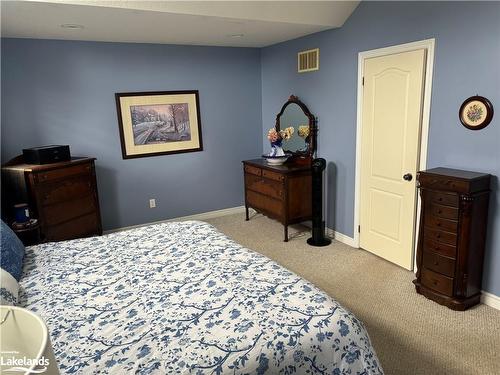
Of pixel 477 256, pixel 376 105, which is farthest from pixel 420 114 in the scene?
pixel 477 256

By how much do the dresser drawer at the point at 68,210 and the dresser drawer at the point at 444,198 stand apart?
334 centimetres

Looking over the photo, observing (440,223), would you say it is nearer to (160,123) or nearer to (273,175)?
(273,175)

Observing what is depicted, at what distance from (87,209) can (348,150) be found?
9.47 ft

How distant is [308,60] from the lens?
4.08 meters

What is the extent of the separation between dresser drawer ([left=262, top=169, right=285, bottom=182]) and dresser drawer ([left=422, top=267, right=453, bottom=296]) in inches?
67.6

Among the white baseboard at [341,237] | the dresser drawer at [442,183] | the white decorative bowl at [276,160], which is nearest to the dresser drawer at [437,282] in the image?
the dresser drawer at [442,183]

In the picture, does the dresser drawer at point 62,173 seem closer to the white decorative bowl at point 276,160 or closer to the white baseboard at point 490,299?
the white decorative bowl at point 276,160

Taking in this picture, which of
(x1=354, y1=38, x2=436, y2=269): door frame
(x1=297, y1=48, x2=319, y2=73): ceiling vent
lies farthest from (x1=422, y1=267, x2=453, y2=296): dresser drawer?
(x1=297, y1=48, x2=319, y2=73): ceiling vent

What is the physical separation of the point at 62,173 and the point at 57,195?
23 centimetres

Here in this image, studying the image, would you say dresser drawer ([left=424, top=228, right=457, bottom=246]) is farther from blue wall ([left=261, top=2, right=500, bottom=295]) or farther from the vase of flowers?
the vase of flowers

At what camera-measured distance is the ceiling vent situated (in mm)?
3977

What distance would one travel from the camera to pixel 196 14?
291 cm

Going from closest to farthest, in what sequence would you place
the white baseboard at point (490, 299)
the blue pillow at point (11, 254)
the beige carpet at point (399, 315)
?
the blue pillow at point (11, 254) < the beige carpet at point (399, 315) < the white baseboard at point (490, 299)

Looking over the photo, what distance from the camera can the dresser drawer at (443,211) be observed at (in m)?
2.51
